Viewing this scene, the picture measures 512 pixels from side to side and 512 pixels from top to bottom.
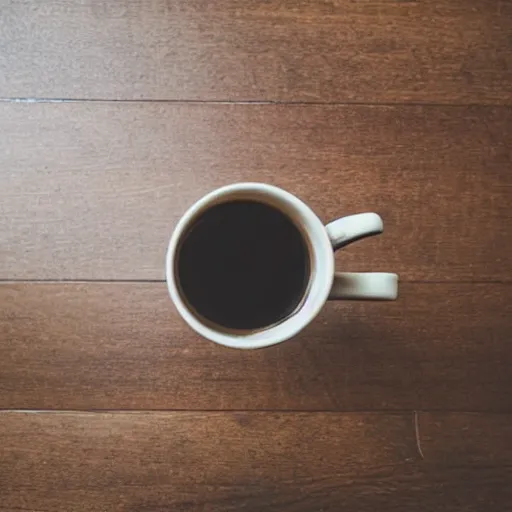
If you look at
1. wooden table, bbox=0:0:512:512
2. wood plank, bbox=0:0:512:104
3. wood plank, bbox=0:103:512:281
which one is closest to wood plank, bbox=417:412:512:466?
wooden table, bbox=0:0:512:512

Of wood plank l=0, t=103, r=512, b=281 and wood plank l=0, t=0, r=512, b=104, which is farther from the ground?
wood plank l=0, t=0, r=512, b=104

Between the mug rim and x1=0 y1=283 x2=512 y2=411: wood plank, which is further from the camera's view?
x1=0 y1=283 x2=512 y2=411: wood plank

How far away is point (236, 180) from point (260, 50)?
110mm

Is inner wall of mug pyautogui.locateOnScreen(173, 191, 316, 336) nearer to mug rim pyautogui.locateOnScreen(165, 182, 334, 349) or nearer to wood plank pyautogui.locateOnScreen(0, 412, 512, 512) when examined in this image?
mug rim pyautogui.locateOnScreen(165, 182, 334, 349)

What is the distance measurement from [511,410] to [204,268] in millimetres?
288

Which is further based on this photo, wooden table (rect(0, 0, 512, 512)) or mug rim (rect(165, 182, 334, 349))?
wooden table (rect(0, 0, 512, 512))

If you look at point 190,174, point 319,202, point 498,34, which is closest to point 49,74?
point 190,174

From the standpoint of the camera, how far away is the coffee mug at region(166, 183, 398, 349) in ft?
1.73

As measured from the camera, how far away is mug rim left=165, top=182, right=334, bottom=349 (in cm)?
52

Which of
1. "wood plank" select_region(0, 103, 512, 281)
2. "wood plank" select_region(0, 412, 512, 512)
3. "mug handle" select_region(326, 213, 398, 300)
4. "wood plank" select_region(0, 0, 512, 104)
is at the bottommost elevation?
"wood plank" select_region(0, 412, 512, 512)

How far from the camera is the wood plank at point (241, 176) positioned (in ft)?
2.10

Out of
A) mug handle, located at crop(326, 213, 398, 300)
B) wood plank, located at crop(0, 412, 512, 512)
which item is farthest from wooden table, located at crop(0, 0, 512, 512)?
mug handle, located at crop(326, 213, 398, 300)

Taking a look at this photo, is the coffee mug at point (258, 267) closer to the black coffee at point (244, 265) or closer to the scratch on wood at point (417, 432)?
the black coffee at point (244, 265)

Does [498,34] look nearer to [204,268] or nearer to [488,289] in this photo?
[488,289]
